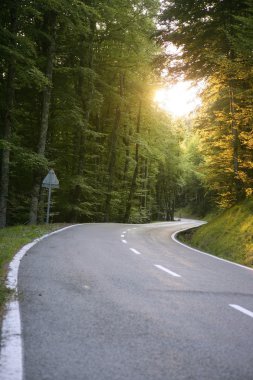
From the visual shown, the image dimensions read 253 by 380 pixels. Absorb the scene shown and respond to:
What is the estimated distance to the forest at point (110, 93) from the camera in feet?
57.4

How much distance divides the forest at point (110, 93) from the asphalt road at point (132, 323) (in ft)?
24.1

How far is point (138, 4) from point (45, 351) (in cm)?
2888

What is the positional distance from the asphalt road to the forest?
7.36 metres

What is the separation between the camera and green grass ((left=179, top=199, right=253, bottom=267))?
600 inches

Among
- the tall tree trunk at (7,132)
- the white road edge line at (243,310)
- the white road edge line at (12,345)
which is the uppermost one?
the tall tree trunk at (7,132)

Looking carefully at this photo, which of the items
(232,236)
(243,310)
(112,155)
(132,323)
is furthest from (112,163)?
(132,323)

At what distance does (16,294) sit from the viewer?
627 centimetres

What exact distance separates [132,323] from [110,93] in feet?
100

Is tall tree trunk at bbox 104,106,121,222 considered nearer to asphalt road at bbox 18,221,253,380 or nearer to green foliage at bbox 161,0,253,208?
green foliage at bbox 161,0,253,208

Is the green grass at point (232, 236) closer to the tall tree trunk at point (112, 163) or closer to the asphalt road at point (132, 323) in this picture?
the asphalt road at point (132, 323)

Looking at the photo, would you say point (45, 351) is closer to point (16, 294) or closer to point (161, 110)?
point (16, 294)

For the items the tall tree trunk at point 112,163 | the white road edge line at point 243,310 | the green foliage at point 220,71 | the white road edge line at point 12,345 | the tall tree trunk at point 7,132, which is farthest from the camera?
the tall tree trunk at point 112,163

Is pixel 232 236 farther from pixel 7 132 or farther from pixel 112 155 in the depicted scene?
pixel 112 155

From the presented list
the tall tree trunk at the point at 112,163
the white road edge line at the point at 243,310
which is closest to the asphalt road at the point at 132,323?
the white road edge line at the point at 243,310
